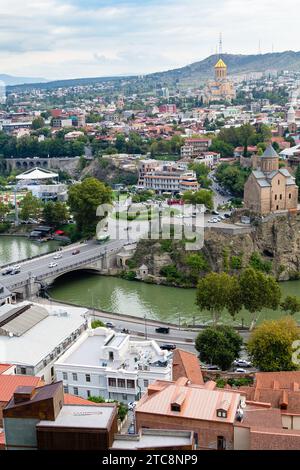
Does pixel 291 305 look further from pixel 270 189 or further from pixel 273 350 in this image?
pixel 270 189

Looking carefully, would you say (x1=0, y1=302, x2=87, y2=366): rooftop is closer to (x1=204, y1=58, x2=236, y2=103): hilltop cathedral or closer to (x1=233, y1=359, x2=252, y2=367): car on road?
(x1=233, y1=359, x2=252, y2=367): car on road

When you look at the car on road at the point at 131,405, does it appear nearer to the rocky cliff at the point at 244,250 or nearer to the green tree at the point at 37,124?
the rocky cliff at the point at 244,250

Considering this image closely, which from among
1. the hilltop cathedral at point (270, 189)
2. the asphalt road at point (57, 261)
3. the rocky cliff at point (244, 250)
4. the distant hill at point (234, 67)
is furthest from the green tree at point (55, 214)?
the distant hill at point (234, 67)

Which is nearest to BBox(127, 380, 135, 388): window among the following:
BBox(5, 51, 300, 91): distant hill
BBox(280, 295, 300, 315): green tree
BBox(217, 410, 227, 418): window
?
BBox(217, 410, 227, 418): window

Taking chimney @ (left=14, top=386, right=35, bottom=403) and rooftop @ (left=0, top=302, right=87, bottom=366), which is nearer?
chimney @ (left=14, top=386, right=35, bottom=403)

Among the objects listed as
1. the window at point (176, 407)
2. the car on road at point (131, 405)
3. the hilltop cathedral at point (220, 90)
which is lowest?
the car on road at point (131, 405)
